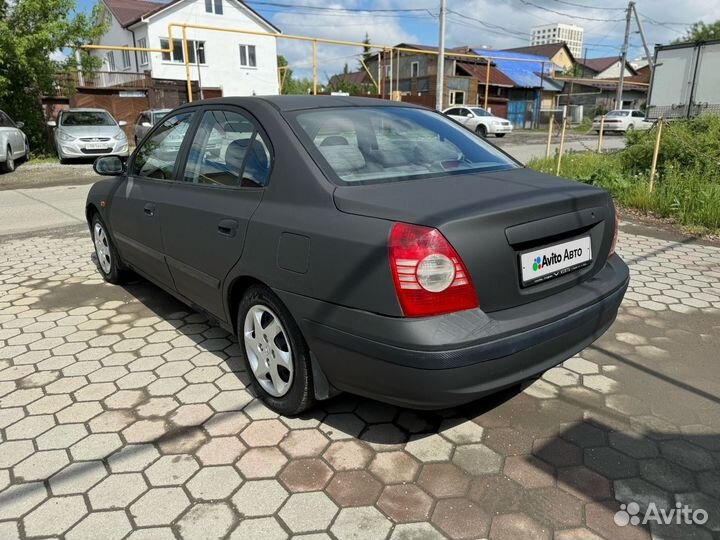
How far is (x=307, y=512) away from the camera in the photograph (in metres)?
2.21

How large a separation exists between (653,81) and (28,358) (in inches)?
692

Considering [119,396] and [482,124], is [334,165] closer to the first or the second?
[119,396]

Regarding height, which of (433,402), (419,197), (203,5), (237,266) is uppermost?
(203,5)

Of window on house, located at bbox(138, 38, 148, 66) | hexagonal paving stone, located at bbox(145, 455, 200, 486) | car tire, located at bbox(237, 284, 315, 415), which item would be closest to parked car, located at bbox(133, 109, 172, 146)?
car tire, located at bbox(237, 284, 315, 415)

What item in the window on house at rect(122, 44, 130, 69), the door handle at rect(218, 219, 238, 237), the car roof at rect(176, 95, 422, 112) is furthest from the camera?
the window on house at rect(122, 44, 130, 69)

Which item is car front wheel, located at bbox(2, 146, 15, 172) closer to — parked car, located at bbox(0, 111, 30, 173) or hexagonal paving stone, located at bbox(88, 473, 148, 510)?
parked car, located at bbox(0, 111, 30, 173)

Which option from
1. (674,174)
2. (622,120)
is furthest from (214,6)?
(674,174)

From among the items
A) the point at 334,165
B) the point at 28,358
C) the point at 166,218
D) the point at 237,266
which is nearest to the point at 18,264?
the point at 28,358

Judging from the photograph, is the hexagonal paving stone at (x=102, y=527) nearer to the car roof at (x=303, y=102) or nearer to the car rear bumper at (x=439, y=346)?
the car rear bumper at (x=439, y=346)

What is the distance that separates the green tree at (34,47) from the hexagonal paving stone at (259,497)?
16887mm

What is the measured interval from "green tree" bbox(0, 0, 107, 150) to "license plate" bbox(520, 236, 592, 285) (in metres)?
17.1

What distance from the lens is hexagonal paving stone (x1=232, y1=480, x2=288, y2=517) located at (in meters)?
2.22

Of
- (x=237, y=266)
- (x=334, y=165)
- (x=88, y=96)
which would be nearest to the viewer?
(x=334, y=165)

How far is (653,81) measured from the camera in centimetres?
1609
